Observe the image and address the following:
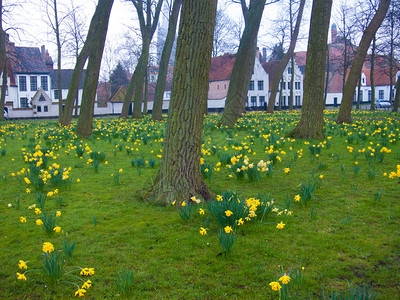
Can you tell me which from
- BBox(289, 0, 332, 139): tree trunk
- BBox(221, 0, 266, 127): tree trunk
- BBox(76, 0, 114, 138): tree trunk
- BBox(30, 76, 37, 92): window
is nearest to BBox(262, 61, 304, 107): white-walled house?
BBox(30, 76, 37, 92): window

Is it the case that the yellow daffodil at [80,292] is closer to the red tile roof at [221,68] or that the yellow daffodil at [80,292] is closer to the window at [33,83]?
the red tile roof at [221,68]

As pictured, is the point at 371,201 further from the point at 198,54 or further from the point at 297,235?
the point at 198,54

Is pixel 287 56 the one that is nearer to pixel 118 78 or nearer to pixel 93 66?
pixel 93 66

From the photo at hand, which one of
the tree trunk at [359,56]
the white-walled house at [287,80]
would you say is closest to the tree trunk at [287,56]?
the tree trunk at [359,56]

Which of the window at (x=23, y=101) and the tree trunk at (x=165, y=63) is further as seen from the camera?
the window at (x=23, y=101)

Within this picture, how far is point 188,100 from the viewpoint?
13.6 ft

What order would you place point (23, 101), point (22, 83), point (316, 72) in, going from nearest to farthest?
point (316, 72)
point (22, 83)
point (23, 101)

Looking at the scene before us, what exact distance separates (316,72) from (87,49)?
10930 millimetres

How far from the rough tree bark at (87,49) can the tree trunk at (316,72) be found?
633 cm

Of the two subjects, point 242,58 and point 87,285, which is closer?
point 87,285

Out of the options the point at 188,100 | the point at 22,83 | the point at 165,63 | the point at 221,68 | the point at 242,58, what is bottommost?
the point at 188,100

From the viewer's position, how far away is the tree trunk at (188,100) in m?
4.14

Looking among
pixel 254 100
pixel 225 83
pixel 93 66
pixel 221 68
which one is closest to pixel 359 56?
pixel 93 66

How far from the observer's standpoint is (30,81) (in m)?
57.5
